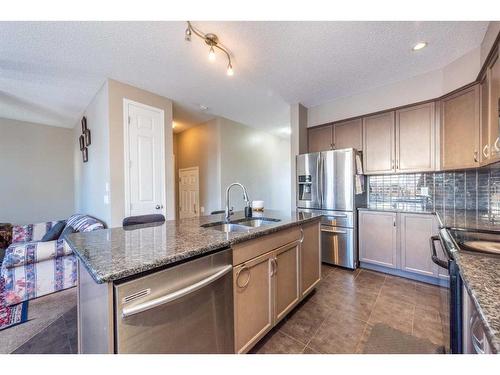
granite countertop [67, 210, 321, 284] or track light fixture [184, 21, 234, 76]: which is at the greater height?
track light fixture [184, 21, 234, 76]

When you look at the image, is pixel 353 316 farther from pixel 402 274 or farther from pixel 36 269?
pixel 36 269

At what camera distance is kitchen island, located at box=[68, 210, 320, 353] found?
79 cm

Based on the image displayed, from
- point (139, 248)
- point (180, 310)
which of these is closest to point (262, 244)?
point (180, 310)

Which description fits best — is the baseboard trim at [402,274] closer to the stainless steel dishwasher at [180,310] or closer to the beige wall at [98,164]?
the stainless steel dishwasher at [180,310]

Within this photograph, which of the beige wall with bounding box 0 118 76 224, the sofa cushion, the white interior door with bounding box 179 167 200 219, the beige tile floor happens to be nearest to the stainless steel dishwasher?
the beige tile floor

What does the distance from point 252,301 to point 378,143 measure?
2827 millimetres

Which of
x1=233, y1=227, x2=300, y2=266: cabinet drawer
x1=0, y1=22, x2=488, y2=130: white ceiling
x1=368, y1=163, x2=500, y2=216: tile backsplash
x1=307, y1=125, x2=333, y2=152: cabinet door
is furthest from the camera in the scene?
x1=307, y1=125, x2=333, y2=152: cabinet door

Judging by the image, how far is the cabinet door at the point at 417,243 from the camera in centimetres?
241

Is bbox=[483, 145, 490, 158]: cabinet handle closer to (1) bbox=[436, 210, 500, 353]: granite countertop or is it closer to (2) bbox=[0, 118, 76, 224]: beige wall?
(1) bbox=[436, 210, 500, 353]: granite countertop

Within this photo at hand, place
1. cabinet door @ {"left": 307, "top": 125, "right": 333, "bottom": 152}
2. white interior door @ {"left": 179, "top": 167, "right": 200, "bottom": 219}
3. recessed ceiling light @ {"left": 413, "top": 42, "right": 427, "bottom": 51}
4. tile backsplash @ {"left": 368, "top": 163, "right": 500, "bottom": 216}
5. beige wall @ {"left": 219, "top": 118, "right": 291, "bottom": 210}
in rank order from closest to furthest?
recessed ceiling light @ {"left": 413, "top": 42, "right": 427, "bottom": 51}
tile backsplash @ {"left": 368, "top": 163, "right": 500, "bottom": 216}
cabinet door @ {"left": 307, "top": 125, "right": 333, "bottom": 152}
beige wall @ {"left": 219, "top": 118, "right": 291, "bottom": 210}
white interior door @ {"left": 179, "top": 167, "right": 200, "bottom": 219}

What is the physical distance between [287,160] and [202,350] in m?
5.58

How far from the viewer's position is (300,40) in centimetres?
200
